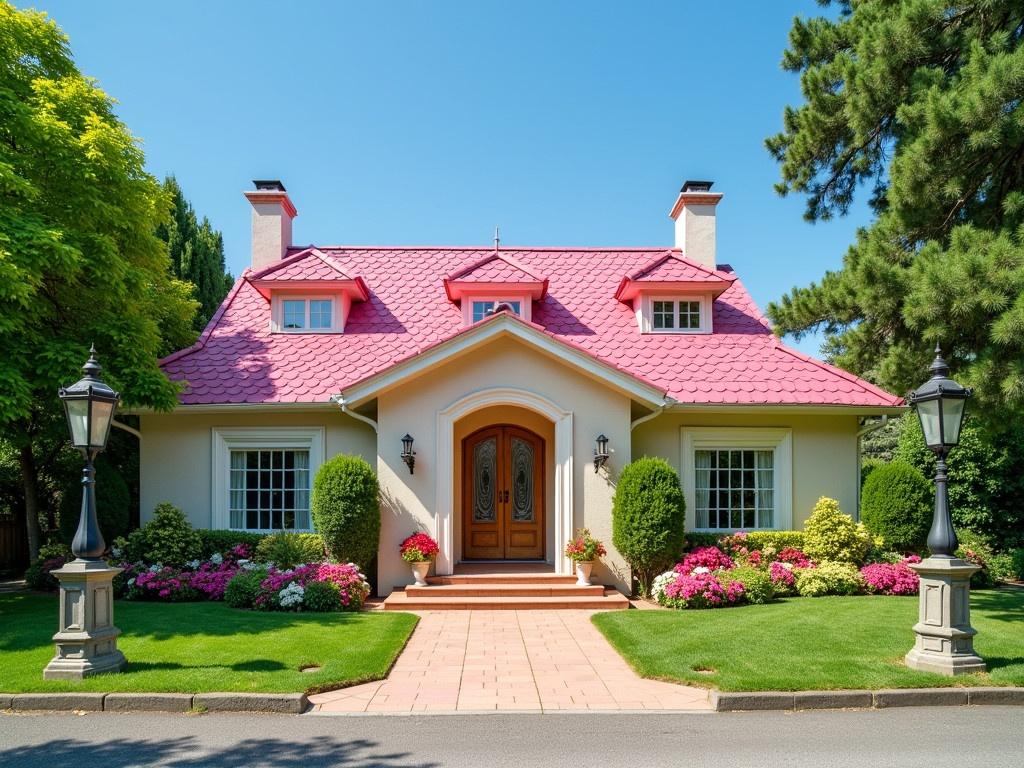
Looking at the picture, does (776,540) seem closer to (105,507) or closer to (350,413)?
(350,413)

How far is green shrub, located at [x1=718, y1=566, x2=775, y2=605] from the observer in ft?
36.9

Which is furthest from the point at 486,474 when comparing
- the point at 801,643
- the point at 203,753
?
the point at 203,753

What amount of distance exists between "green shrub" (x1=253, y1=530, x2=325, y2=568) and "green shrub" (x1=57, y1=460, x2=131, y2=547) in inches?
134

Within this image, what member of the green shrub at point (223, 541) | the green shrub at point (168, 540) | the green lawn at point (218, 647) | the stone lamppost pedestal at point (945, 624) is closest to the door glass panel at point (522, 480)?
the green lawn at point (218, 647)

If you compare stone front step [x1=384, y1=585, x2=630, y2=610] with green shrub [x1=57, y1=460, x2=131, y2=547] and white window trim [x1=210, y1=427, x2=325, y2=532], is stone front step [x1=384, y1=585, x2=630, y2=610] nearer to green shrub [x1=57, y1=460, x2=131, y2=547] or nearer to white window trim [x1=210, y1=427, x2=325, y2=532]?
white window trim [x1=210, y1=427, x2=325, y2=532]

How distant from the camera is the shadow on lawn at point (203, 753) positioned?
17.9ft

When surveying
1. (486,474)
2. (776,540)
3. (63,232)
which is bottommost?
(776,540)

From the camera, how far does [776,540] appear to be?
13.2 m

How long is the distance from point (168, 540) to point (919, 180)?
13.4 metres

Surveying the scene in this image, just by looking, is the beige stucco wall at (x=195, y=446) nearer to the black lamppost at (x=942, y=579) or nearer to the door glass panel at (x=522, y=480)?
the door glass panel at (x=522, y=480)

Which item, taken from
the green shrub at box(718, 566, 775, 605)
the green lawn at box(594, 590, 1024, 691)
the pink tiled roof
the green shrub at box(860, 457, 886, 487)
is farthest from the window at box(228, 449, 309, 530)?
the green shrub at box(860, 457, 886, 487)

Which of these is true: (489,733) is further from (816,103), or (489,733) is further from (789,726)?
(816,103)

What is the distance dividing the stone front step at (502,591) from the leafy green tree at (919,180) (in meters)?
5.87

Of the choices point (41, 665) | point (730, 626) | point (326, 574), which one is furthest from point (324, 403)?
point (730, 626)
